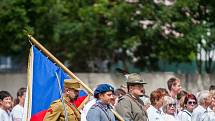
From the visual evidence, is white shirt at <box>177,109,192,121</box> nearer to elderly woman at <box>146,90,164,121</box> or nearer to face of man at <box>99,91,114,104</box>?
elderly woman at <box>146,90,164,121</box>

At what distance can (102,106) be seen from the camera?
1079 centimetres

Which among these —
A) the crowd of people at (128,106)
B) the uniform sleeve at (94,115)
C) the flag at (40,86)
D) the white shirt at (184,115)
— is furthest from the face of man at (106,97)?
the white shirt at (184,115)

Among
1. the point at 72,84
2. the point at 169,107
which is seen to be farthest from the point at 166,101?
the point at 72,84

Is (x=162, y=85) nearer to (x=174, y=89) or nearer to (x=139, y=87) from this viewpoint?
(x=174, y=89)

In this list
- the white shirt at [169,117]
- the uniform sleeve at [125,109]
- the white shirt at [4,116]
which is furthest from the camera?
the white shirt at [4,116]

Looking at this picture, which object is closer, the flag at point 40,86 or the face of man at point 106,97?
the face of man at point 106,97

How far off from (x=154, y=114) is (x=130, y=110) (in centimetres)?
111

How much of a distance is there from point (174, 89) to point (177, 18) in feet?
25.6

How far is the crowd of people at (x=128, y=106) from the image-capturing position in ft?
35.4

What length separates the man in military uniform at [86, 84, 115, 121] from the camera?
35.0 feet

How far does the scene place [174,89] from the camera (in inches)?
562

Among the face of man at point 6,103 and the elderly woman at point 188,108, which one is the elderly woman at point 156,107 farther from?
the face of man at point 6,103

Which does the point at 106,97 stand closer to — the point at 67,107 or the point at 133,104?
the point at 67,107

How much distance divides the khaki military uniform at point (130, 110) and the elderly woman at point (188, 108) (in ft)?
4.91
